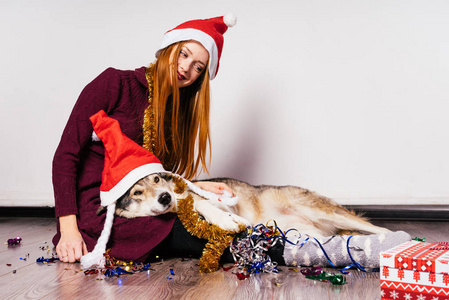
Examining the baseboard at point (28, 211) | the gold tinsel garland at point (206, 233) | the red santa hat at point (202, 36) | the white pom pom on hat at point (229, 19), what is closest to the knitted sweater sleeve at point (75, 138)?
the red santa hat at point (202, 36)

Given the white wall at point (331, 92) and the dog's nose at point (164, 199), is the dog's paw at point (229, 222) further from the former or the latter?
the white wall at point (331, 92)

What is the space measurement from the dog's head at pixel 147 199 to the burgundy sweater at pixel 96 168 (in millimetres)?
39

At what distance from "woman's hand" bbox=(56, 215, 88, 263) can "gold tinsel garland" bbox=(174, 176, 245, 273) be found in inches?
18.4

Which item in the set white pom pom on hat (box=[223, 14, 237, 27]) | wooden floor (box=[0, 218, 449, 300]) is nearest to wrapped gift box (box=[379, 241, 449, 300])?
wooden floor (box=[0, 218, 449, 300])

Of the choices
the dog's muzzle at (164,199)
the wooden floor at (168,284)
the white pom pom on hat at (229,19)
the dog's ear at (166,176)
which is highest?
the white pom pom on hat at (229,19)

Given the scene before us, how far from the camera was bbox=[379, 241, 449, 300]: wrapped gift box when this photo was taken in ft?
3.26

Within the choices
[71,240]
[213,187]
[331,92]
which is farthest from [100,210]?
[331,92]

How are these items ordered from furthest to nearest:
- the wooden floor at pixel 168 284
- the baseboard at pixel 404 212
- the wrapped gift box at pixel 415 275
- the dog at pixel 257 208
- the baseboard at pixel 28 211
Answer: the baseboard at pixel 28 211, the baseboard at pixel 404 212, the dog at pixel 257 208, the wooden floor at pixel 168 284, the wrapped gift box at pixel 415 275

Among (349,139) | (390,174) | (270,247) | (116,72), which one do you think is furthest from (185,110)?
(390,174)

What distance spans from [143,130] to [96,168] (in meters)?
0.29

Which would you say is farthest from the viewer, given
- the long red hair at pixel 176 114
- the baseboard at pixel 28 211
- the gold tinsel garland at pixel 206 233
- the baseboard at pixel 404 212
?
the baseboard at pixel 28 211

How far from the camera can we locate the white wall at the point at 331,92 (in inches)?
113

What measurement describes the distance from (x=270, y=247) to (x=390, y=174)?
5.56 feet

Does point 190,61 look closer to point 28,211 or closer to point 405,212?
point 405,212
